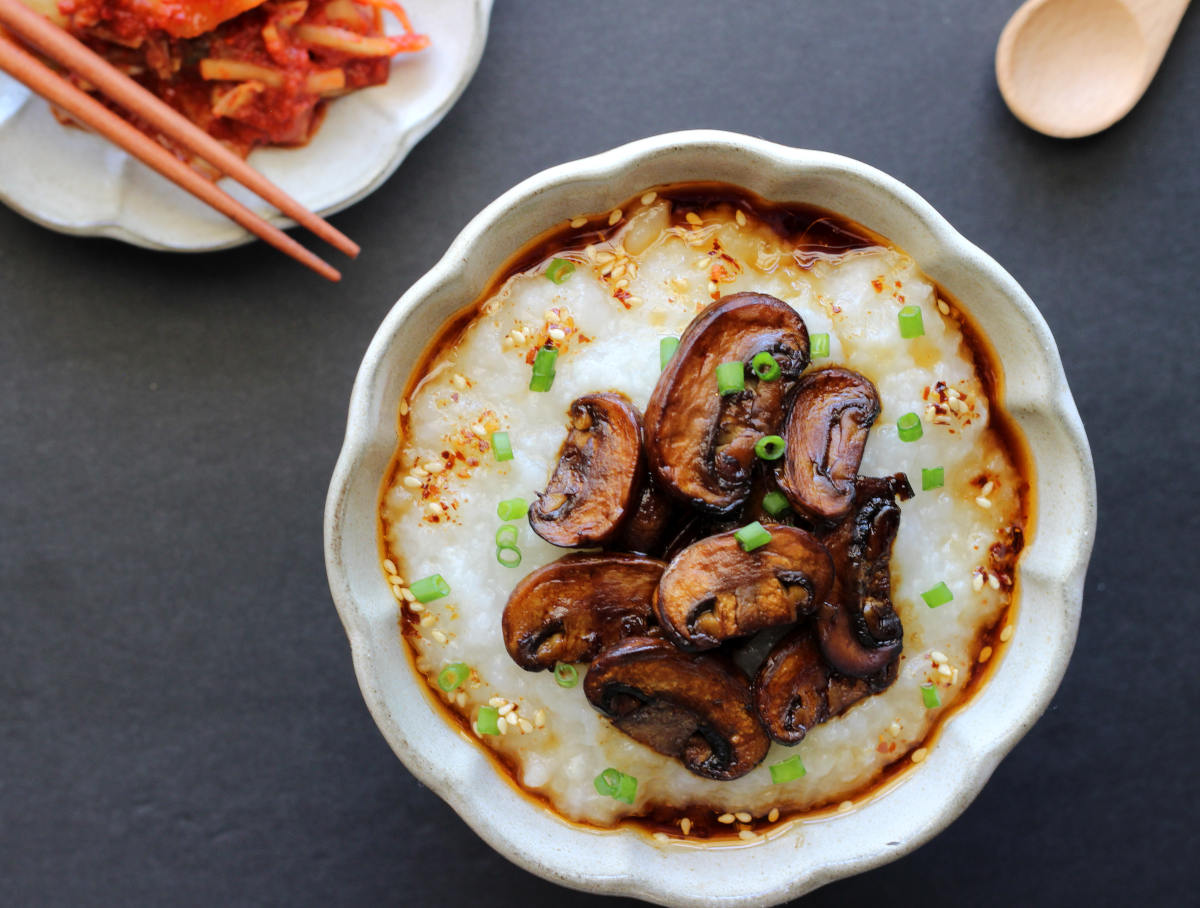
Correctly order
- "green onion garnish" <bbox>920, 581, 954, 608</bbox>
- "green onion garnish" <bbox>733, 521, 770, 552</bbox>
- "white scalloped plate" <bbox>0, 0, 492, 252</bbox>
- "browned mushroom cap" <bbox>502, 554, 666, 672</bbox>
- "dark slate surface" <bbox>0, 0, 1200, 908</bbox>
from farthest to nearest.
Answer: "dark slate surface" <bbox>0, 0, 1200, 908</bbox>
"white scalloped plate" <bbox>0, 0, 492, 252</bbox>
"green onion garnish" <bbox>920, 581, 954, 608</bbox>
"browned mushroom cap" <bbox>502, 554, 666, 672</bbox>
"green onion garnish" <bbox>733, 521, 770, 552</bbox>

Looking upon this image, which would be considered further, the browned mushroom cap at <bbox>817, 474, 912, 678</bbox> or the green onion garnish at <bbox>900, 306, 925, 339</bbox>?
the green onion garnish at <bbox>900, 306, 925, 339</bbox>

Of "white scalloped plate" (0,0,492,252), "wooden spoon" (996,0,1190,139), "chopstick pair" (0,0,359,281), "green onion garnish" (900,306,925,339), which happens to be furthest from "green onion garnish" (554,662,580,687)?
"wooden spoon" (996,0,1190,139)

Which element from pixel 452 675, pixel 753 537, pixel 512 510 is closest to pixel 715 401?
pixel 753 537

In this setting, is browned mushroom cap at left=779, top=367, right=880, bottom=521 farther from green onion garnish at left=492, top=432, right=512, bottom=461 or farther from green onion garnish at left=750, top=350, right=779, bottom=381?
green onion garnish at left=492, top=432, right=512, bottom=461

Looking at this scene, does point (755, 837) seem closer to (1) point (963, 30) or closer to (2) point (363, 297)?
(2) point (363, 297)

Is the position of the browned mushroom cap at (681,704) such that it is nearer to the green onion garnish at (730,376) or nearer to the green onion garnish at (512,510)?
the green onion garnish at (512,510)

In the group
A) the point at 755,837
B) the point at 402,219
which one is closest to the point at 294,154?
the point at 402,219
